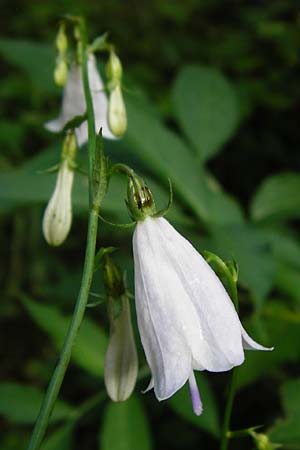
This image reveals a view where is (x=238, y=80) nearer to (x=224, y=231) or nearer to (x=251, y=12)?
(x=251, y=12)

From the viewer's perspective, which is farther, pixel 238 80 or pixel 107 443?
pixel 238 80

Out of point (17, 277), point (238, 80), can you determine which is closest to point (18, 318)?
point (17, 277)

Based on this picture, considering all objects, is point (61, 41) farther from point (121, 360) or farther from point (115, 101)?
point (121, 360)

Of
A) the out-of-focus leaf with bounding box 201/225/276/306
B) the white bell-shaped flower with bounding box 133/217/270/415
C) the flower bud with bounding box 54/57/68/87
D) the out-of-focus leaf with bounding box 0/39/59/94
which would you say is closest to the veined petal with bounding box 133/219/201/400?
the white bell-shaped flower with bounding box 133/217/270/415

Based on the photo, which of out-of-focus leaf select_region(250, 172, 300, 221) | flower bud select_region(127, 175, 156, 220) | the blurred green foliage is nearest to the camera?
flower bud select_region(127, 175, 156, 220)

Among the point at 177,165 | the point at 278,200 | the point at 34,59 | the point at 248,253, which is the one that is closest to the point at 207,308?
the point at 248,253

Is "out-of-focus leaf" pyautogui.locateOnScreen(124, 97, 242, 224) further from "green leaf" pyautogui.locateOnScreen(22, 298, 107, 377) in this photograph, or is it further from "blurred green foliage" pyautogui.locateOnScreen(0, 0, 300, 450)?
"green leaf" pyautogui.locateOnScreen(22, 298, 107, 377)
